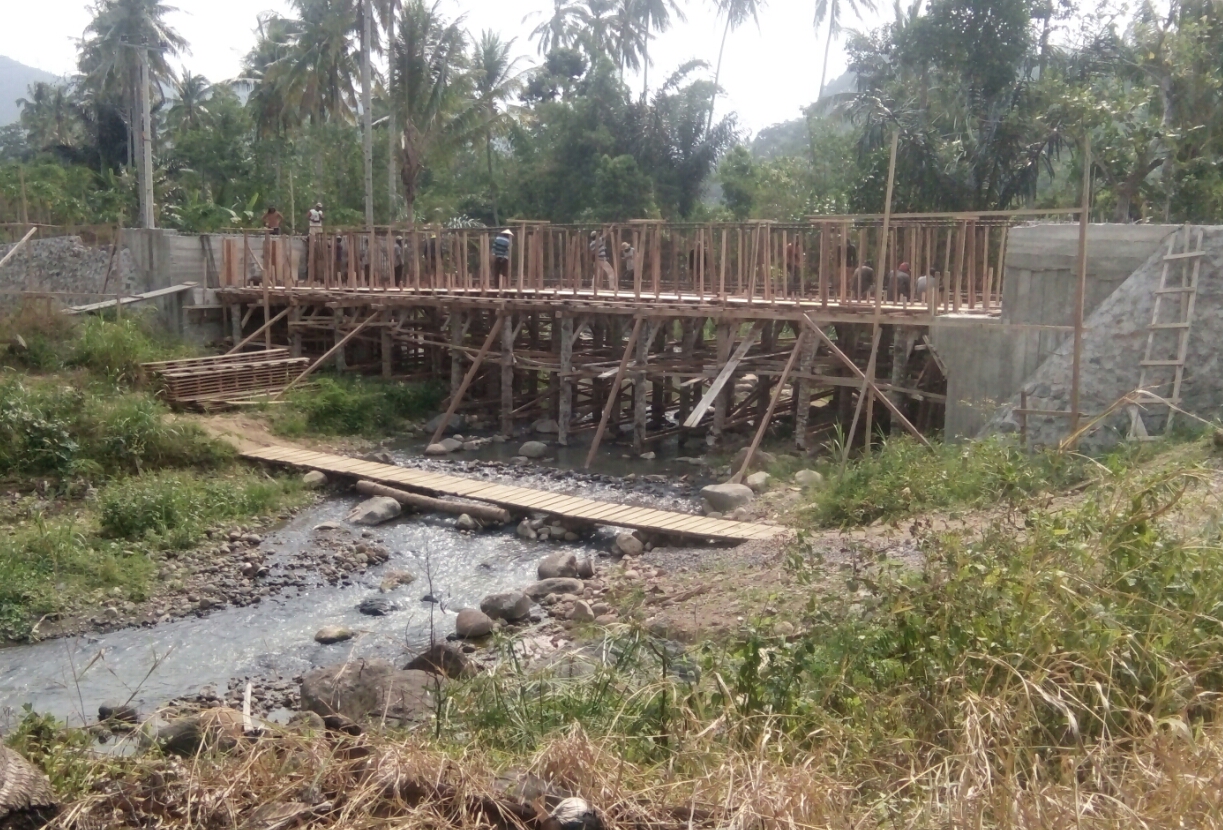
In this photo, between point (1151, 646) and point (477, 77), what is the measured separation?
2784cm

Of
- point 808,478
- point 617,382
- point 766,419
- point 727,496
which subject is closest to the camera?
point 727,496

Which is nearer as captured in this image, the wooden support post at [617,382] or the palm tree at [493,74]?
the wooden support post at [617,382]

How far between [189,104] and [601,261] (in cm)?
2791

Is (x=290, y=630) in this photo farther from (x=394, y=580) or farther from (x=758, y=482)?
(x=758, y=482)

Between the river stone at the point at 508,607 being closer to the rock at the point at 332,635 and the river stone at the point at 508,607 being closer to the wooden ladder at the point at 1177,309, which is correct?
the rock at the point at 332,635

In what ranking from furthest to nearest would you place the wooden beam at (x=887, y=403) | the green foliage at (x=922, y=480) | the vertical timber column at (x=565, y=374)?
the vertical timber column at (x=565, y=374), the wooden beam at (x=887, y=403), the green foliage at (x=922, y=480)

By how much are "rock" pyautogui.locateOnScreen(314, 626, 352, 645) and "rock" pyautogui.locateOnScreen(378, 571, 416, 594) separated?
4.38ft

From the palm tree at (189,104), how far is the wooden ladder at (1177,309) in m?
34.3

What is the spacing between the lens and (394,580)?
11930mm

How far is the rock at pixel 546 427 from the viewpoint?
19.9 metres

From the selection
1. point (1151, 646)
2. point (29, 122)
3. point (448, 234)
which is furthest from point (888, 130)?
point (29, 122)

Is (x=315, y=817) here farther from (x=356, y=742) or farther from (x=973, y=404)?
(x=973, y=404)

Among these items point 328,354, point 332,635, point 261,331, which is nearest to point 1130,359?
point 332,635

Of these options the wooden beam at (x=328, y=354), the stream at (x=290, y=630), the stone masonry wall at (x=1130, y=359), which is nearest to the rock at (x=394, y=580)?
the stream at (x=290, y=630)
